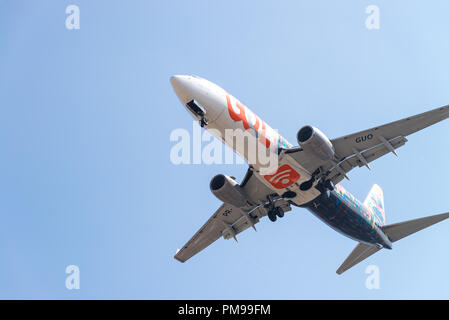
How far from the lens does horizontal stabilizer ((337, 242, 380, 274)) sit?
44688mm

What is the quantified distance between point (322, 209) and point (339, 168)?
10.9 ft

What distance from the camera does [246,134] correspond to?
113ft

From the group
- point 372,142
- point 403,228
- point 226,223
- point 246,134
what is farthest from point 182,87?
point 403,228

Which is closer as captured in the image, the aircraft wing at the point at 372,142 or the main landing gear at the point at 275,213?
the aircraft wing at the point at 372,142

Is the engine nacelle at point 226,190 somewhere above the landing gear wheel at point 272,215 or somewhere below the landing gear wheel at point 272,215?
above

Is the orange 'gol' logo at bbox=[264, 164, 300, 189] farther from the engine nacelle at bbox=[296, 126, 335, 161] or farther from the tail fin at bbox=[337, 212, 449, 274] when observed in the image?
the tail fin at bbox=[337, 212, 449, 274]

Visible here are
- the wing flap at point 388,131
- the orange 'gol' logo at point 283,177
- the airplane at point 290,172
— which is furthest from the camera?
the orange 'gol' logo at point 283,177

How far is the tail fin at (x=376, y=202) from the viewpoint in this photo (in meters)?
46.5

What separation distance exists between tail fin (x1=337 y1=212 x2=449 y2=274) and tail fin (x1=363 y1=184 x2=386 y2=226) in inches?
51.4

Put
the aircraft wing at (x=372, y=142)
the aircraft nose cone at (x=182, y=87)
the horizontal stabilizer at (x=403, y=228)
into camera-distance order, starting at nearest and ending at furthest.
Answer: the aircraft nose cone at (x=182, y=87)
the aircraft wing at (x=372, y=142)
the horizontal stabilizer at (x=403, y=228)

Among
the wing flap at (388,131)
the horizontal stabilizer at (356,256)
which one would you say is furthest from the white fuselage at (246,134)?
the horizontal stabilizer at (356,256)

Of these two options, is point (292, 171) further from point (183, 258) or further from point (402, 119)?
point (183, 258)

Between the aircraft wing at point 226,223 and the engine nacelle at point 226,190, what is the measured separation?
1877mm

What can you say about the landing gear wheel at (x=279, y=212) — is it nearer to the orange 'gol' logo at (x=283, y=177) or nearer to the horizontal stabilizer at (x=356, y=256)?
the orange 'gol' logo at (x=283, y=177)
